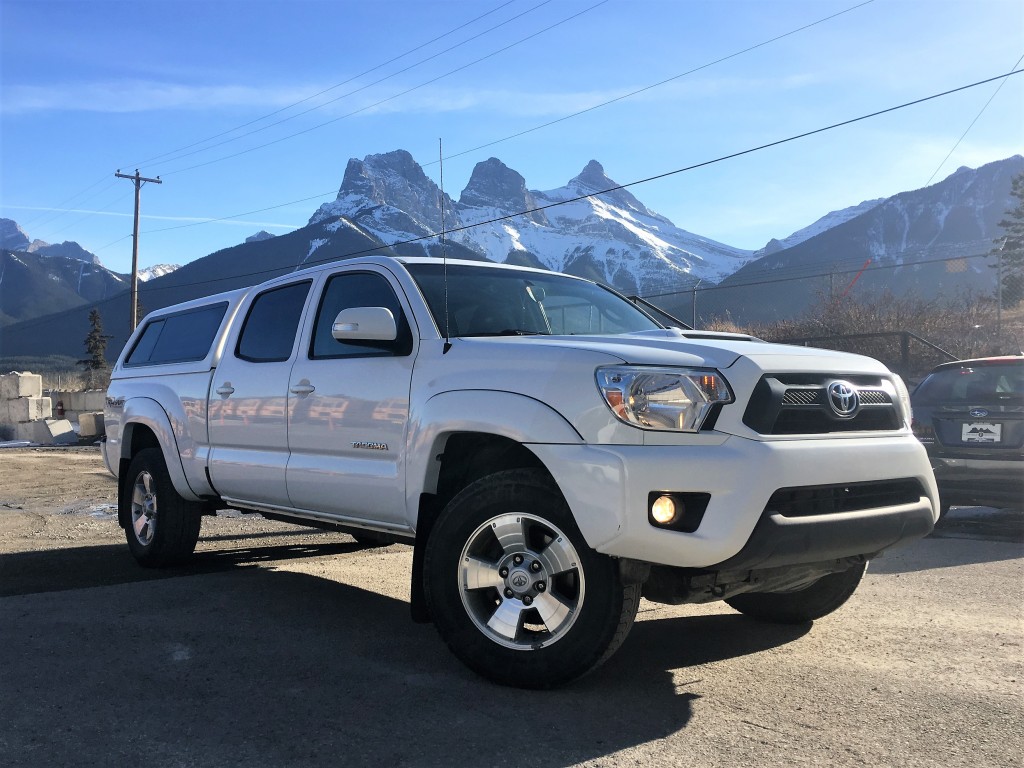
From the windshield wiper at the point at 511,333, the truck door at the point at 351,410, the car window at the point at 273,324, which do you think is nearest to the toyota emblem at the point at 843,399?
the windshield wiper at the point at 511,333

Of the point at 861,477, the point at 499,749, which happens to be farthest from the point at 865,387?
the point at 499,749

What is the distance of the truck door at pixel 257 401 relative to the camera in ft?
17.2

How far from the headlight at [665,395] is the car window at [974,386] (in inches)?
194

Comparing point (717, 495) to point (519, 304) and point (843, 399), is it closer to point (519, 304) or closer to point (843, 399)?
point (843, 399)

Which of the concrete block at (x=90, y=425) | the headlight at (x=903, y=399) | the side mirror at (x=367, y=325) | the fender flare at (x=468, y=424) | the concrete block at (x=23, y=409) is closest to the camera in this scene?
the fender flare at (x=468, y=424)

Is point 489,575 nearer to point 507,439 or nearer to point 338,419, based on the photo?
point 507,439

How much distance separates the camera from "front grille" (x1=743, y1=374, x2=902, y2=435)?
11.4 ft

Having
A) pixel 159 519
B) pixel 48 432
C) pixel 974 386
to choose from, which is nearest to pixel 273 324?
pixel 159 519

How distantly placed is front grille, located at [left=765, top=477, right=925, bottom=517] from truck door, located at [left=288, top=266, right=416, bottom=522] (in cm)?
183

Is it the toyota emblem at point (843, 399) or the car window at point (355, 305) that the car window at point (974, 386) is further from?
the car window at point (355, 305)

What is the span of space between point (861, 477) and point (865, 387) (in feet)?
1.61

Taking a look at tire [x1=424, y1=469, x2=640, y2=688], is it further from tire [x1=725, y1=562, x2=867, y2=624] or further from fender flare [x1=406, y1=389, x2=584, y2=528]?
tire [x1=725, y1=562, x2=867, y2=624]

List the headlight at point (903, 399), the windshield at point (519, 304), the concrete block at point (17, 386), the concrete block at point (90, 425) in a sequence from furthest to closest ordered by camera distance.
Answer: the concrete block at point (17, 386), the concrete block at point (90, 425), the windshield at point (519, 304), the headlight at point (903, 399)

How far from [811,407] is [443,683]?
6.42ft
